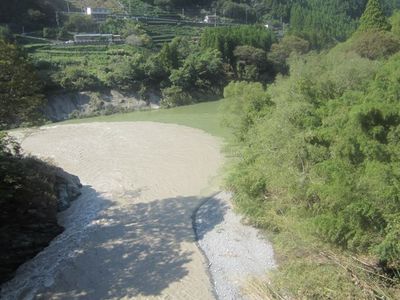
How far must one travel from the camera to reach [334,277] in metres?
11.8

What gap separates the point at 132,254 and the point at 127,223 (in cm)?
278

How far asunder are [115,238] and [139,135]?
17.9 m

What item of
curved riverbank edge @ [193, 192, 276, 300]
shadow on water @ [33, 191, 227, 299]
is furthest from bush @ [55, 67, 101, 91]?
curved riverbank edge @ [193, 192, 276, 300]

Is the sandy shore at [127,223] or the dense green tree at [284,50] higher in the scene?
the dense green tree at [284,50]

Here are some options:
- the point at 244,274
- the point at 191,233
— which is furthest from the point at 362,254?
the point at 191,233

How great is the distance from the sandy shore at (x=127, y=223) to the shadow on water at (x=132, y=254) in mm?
34

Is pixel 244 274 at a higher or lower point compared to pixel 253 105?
lower

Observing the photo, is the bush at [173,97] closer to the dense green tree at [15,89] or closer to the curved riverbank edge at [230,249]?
the curved riverbank edge at [230,249]

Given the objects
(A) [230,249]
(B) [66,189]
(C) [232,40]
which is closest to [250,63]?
(C) [232,40]

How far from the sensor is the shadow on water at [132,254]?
1416 cm

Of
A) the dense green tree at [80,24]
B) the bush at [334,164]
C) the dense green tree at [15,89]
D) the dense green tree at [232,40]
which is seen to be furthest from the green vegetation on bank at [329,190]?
the dense green tree at [80,24]

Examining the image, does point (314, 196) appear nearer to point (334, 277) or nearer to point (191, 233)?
point (334, 277)

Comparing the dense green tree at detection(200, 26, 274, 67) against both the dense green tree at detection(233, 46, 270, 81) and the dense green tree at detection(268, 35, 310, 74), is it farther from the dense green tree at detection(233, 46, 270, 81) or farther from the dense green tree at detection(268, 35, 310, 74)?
the dense green tree at detection(268, 35, 310, 74)

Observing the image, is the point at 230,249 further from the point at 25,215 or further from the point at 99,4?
the point at 99,4
